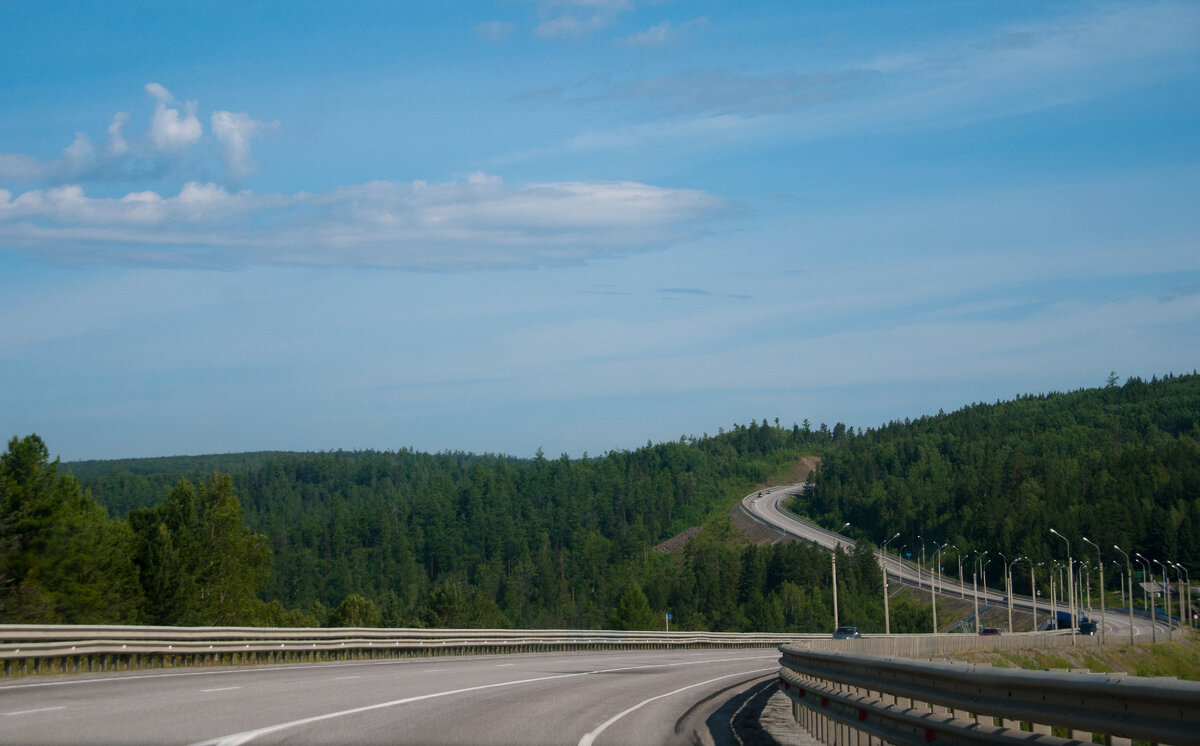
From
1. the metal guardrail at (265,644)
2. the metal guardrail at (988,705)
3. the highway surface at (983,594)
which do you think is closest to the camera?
the metal guardrail at (988,705)

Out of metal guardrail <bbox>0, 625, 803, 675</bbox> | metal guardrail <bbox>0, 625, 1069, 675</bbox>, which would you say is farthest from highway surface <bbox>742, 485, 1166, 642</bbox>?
metal guardrail <bbox>0, 625, 803, 675</bbox>

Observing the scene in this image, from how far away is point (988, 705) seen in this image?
7730 mm

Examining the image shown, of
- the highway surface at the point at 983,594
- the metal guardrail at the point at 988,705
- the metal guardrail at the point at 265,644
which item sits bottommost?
the highway surface at the point at 983,594

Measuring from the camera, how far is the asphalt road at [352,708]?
11156 millimetres

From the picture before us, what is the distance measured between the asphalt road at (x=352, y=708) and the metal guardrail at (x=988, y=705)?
78.6 inches

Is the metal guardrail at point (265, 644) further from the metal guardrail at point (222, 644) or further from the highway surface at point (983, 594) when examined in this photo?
the highway surface at point (983, 594)

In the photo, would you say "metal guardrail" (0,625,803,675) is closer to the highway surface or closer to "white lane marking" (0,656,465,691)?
"white lane marking" (0,656,465,691)

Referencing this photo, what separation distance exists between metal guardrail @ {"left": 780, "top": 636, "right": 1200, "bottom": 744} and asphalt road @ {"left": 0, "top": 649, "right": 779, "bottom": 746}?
1996 millimetres

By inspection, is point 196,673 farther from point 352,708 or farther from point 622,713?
point 622,713

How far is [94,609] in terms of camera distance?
189 ft

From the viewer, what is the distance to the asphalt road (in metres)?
11.2

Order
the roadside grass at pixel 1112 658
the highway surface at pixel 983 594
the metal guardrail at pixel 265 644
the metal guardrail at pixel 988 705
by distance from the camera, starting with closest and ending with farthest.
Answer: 1. the metal guardrail at pixel 988 705
2. the metal guardrail at pixel 265 644
3. the roadside grass at pixel 1112 658
4. the highway surface at pixel 983 594

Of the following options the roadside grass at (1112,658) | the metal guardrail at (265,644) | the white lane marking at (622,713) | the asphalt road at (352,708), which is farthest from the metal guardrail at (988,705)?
the roadside grass at (1112,658)

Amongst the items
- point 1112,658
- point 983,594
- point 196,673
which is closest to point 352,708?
point 196,673
